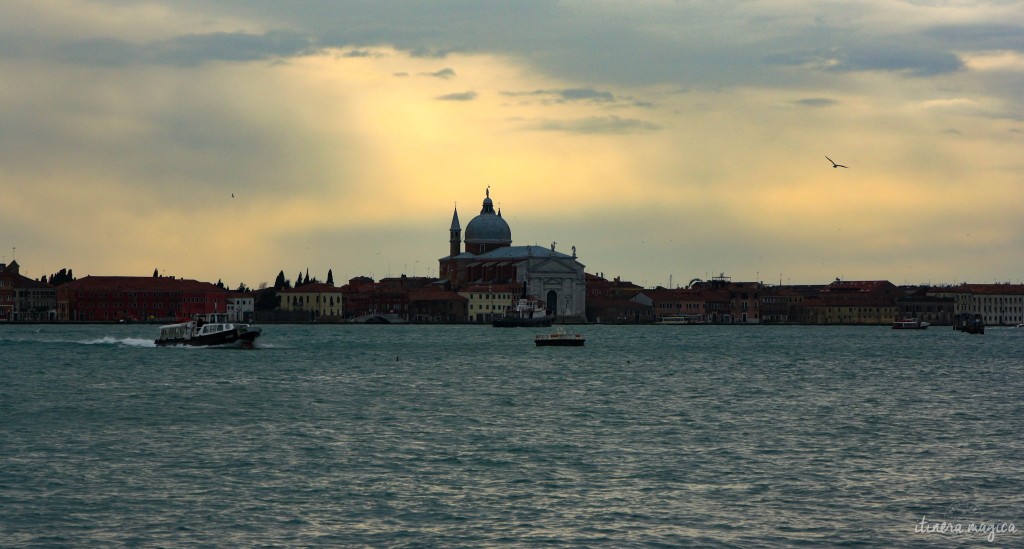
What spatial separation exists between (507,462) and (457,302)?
130206 mm

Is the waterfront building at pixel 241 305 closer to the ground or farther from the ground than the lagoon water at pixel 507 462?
farther from the ground

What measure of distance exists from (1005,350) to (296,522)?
68540mm

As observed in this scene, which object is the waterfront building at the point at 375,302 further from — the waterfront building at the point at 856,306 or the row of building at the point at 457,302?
the waterfront building at the point at 856,306

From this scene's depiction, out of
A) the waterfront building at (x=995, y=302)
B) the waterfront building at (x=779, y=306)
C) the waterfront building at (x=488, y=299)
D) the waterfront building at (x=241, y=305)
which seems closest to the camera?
the waterfront building at (x=488, y=299)

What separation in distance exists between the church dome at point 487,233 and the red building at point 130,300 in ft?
98.9

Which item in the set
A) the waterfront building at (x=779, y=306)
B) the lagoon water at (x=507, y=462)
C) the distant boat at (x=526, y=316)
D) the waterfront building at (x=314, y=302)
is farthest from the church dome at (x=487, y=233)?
the lagoon water at (x=507, y=462)

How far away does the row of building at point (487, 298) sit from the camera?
481ft

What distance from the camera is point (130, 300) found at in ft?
478

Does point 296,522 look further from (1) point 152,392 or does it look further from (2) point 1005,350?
(2) point 1005,350

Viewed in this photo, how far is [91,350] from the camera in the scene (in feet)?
224

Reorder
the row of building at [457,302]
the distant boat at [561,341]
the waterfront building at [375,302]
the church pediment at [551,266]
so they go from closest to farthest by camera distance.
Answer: the distant boat at [561,341] → the row of building at [457,302] → the church pediment at [551,266] → the waterfront building at [375,302]

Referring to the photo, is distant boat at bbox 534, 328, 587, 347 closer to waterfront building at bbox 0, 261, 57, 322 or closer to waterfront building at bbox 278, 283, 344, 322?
waterfront building at bbox 278, 283, 344, 322

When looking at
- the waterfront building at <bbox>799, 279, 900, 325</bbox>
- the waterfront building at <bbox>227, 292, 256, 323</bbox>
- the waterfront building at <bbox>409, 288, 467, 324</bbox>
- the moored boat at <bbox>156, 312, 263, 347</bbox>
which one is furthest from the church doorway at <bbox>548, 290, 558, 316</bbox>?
the moored boat at <bbox>156, 312, 263, 347</bbox>

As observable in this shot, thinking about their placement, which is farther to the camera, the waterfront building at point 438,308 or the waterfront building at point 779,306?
the waterfront building at point 779,306
